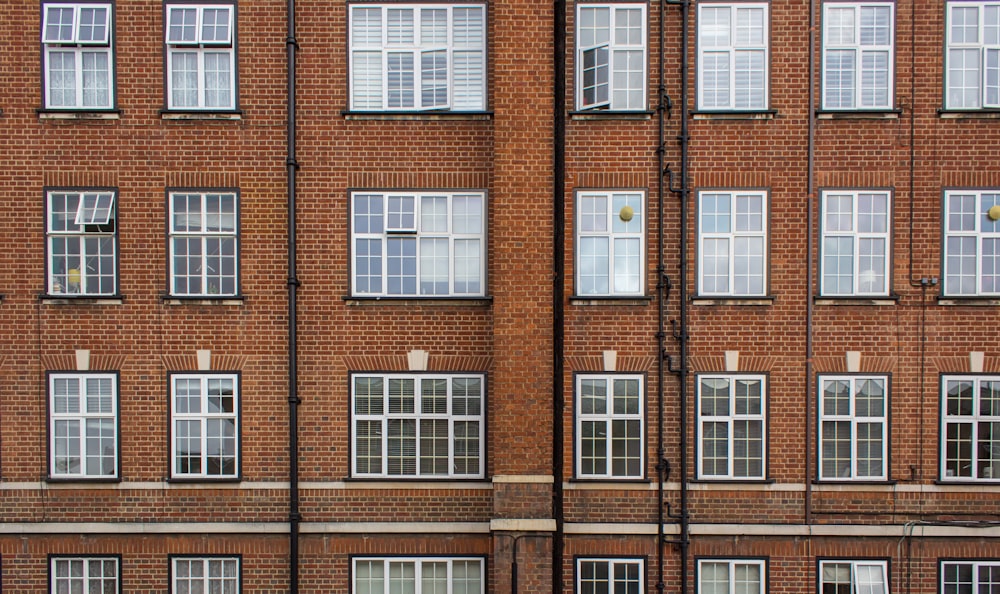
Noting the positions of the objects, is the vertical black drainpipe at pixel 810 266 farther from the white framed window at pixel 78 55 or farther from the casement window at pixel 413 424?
the white framed window at pixel 78 55

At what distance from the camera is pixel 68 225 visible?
947 cm

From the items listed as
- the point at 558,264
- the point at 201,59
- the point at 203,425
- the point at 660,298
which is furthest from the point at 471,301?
the point at 201,59

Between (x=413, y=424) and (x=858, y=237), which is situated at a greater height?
(x=858, y=237)

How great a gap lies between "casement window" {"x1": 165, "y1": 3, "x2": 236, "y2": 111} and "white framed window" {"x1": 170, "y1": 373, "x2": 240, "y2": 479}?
427cm

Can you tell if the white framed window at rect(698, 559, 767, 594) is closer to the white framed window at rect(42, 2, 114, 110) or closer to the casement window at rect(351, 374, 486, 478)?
the casement window at rect(351, 374, 486, 478)

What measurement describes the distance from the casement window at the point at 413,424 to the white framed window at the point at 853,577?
5.61 m

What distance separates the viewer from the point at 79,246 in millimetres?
9484

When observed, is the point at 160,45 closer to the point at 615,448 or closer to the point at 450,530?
the point at 450,530

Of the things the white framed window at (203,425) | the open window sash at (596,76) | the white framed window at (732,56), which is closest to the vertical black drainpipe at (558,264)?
the open window sash at (596,76)

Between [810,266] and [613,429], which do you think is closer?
[810,266]

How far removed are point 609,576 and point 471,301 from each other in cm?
473

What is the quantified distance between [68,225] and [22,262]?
0.91 m

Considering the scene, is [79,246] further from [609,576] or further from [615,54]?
[609,576]

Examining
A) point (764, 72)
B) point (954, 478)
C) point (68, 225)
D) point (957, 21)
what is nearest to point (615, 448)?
point (954, 478)
